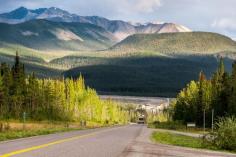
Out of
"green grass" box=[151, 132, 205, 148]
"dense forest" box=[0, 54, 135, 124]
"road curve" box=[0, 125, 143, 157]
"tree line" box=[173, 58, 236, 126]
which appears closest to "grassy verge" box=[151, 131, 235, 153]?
"green grass" box=[151, 132, 205, 148]

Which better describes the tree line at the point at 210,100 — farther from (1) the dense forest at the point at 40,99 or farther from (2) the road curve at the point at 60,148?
(2) the road curve at the point at 60,148

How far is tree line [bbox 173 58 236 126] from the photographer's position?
107375 millimetres

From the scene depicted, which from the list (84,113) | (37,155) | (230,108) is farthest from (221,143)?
(84,113)

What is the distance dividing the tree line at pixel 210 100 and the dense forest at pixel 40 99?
111 feet

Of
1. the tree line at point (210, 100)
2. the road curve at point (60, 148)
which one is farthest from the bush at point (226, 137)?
the tree line at point (210, 100)

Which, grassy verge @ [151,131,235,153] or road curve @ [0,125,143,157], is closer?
road curve @ [0,125,143,157]

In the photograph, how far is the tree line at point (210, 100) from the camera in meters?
107

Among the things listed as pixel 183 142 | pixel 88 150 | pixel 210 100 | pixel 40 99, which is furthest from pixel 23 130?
pixel 40 99

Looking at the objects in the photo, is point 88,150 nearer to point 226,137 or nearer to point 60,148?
point 60,148

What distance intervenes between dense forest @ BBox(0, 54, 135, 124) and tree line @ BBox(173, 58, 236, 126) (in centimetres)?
3369

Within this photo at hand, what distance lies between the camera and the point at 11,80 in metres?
118

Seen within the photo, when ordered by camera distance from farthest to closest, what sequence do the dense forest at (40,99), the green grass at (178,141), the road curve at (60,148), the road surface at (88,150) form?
1. the dense forest at (40,99)
2. the green grass at (178,141)
3. the road surface at (88,150)
4. the road curve at (60,148)

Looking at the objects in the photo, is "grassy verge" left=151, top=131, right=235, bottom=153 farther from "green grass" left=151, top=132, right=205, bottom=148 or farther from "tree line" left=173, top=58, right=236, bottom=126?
"tree line" left=173, top=58, right=236, bottom=126

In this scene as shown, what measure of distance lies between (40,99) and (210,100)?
48935mm
